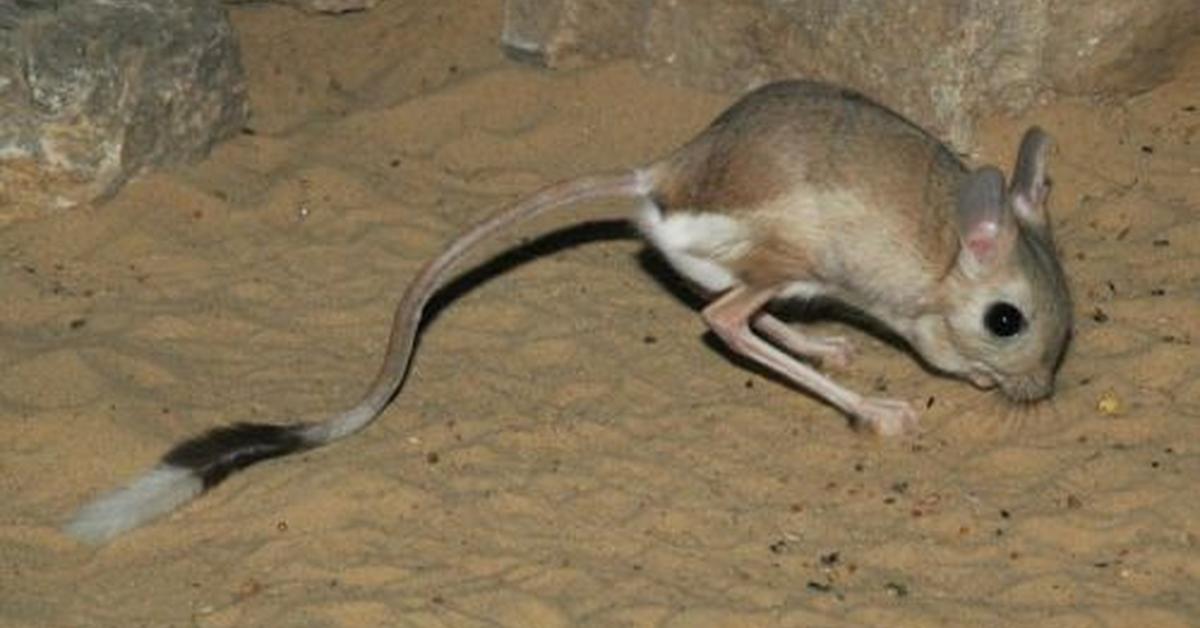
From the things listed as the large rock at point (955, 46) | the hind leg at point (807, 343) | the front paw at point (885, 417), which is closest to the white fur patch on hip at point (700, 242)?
the hind leg at point (807, 343)

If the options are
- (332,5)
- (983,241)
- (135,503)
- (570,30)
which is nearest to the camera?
(135,503)

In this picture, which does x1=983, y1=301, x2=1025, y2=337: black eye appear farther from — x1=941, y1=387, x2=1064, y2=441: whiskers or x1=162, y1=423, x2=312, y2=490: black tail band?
x1=162, y1=423, x2=312, y2=490: black tail band

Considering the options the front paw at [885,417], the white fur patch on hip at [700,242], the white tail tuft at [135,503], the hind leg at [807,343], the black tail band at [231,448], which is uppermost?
the white fur patch on hip at [700,242]

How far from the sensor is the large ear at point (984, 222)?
5.11 metres

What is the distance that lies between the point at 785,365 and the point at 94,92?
2.39m

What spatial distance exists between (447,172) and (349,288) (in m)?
0.79

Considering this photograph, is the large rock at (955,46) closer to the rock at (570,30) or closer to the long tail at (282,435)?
the rock at (570,30)

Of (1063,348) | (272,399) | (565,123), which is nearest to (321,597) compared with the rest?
(272,399)

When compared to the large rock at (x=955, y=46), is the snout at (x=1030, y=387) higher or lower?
lower

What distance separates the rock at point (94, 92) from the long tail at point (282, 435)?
1.39m

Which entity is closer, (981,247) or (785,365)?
(981,247)

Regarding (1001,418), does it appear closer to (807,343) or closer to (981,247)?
(981,247)

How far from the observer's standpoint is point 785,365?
215 inches

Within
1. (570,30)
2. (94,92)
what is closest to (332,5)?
(570,30)
